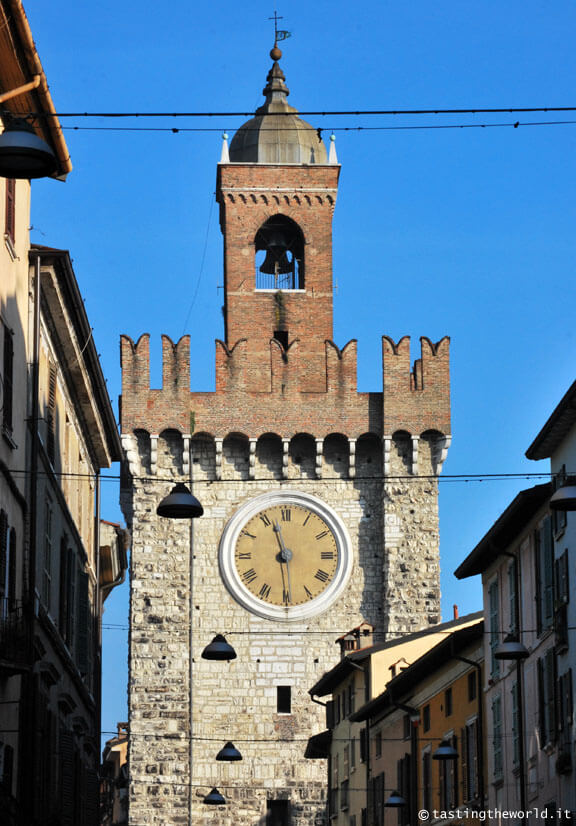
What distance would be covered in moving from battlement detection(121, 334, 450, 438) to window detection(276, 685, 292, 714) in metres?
7.28

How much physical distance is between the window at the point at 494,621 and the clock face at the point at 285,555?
1692 cm

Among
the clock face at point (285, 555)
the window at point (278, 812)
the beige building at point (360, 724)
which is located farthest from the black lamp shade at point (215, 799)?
the clock face at point (285, 555)

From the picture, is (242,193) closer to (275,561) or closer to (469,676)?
(275,561)

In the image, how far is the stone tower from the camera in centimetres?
4953

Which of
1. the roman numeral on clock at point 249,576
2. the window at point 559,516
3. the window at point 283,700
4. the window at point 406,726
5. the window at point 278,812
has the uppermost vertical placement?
the roman numeral on clock at point 249,576

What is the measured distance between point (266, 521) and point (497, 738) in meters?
20.3

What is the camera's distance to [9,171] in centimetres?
1406

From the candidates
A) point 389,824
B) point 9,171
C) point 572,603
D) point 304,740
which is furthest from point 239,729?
point 9,171

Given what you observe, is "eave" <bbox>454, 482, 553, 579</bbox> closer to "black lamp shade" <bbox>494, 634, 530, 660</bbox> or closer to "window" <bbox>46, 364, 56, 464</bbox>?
"black lamp shade" <bbox>494, 634, 530, 660</bbox>

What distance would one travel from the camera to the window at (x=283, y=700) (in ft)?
164

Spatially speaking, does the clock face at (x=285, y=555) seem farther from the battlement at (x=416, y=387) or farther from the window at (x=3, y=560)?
the window at (x=3, y=560)

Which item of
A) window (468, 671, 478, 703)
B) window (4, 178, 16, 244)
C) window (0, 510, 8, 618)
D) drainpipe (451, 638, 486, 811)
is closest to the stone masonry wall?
window (468, 671, 478, 703)

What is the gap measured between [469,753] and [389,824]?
290 inches

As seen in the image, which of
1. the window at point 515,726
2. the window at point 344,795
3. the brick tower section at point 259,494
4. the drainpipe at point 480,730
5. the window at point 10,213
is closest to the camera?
the window at point 10,213
